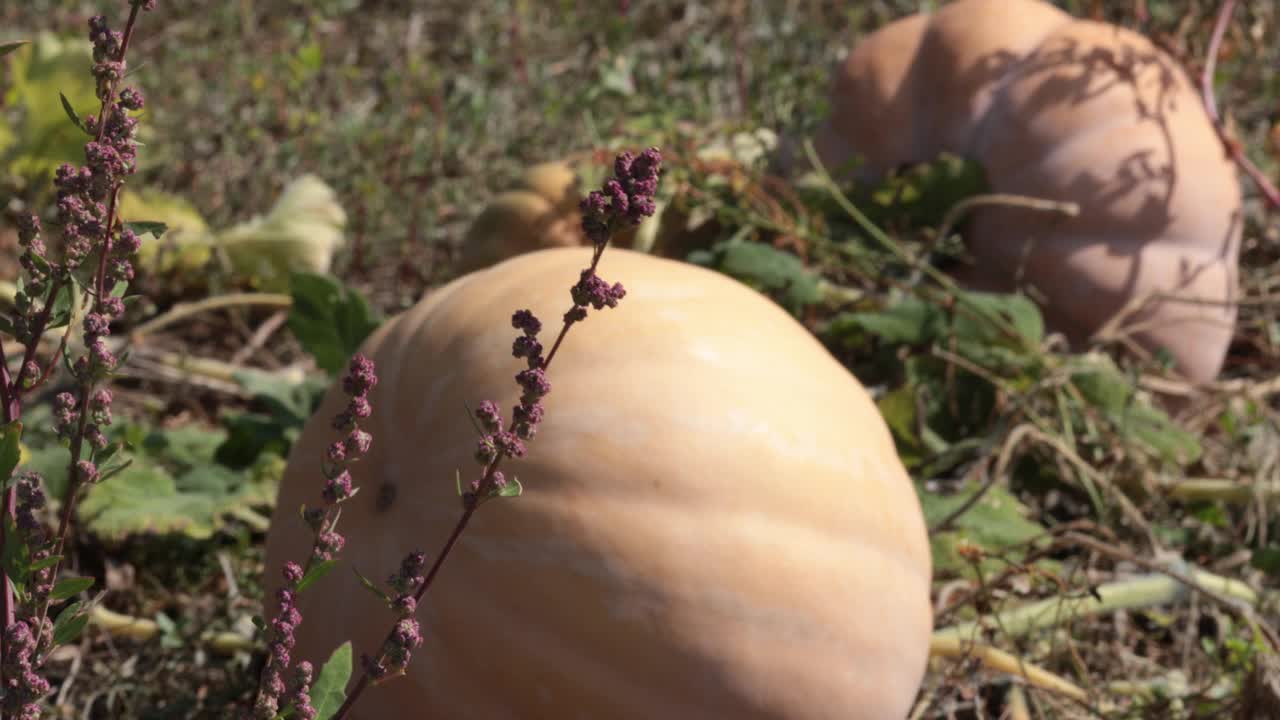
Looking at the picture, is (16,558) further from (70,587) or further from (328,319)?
(328,319)

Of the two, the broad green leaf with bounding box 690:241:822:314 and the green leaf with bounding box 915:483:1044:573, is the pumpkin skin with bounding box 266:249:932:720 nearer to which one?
the green leaf with bounding box 915:483:1044:573

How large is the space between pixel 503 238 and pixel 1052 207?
1000mm

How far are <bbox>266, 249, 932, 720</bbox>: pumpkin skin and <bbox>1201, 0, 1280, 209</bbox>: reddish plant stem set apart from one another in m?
1.35

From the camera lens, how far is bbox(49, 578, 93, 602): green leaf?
1.00m

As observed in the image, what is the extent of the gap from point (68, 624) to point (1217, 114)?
94.2 inches

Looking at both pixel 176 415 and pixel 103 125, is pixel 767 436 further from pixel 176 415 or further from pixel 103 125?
pixel 176 415

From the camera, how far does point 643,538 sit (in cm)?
146

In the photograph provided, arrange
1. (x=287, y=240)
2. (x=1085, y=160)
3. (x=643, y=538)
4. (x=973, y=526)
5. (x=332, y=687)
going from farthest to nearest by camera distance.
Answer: (x=287, y=240), (x=1085, y=160), (x=973, y=526), (x=643, y=538), (x=332, y=687)

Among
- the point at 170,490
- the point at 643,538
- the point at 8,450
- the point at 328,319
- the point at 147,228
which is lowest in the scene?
the point at 170,490

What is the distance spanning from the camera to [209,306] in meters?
2.80

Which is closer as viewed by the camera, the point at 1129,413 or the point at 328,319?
the point at 328,319

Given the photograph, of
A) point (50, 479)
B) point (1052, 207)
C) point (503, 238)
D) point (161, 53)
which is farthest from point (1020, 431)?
point (161, 53)

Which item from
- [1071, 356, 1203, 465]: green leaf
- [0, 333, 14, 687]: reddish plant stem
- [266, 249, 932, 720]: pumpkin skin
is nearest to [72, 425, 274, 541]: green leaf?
[266, 249, 932, 720]: pumpkin skin

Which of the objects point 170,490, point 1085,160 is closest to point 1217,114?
point 1085,160
